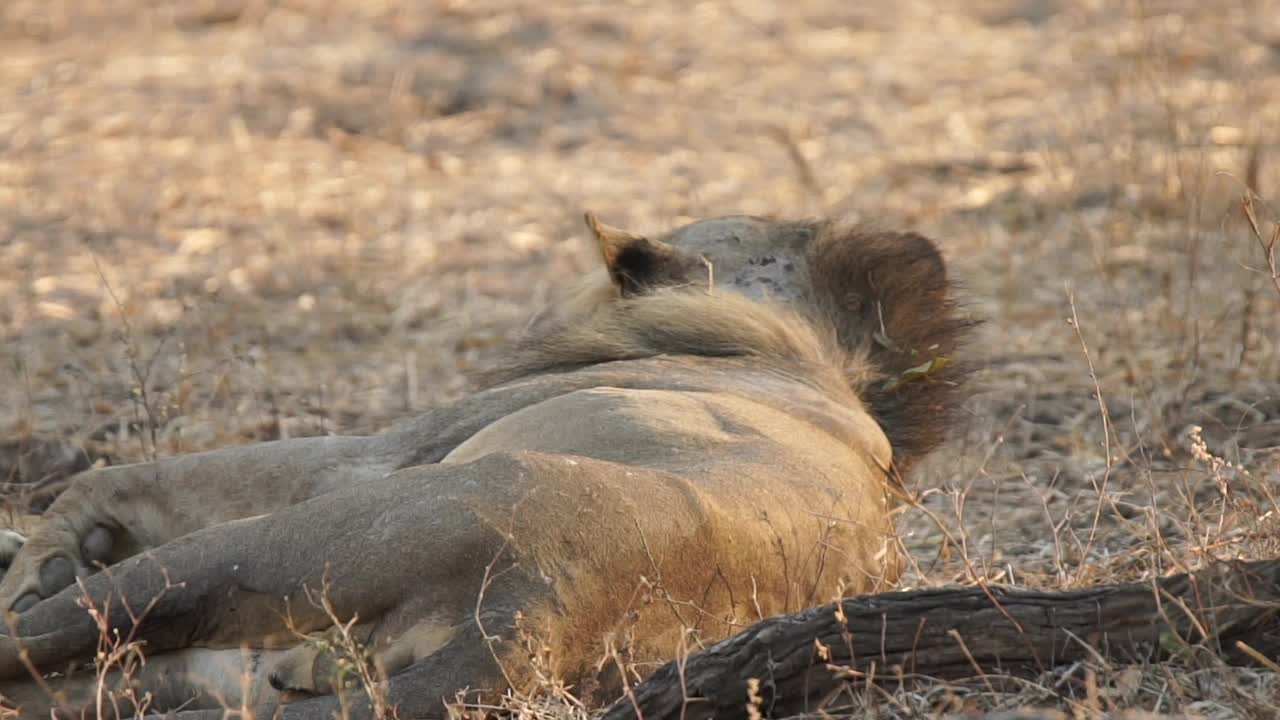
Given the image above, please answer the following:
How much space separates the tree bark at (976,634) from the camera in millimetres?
3109

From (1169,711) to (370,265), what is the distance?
5875mm

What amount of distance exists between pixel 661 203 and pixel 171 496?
5.24 m

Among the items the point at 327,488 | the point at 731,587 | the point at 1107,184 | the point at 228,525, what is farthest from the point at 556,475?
the point at 1107,184

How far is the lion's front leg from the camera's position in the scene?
436 centimetres

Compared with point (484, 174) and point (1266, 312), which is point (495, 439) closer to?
point (1266, 312)

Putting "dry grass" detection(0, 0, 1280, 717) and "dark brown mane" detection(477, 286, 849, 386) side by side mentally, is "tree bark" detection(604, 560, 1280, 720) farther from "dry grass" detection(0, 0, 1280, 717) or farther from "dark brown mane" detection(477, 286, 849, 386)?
"dark brown mane" detection(477, 286, 849, 386)

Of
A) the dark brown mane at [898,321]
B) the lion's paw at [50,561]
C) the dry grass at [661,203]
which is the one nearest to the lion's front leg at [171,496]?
the lion's paw at [50,561]

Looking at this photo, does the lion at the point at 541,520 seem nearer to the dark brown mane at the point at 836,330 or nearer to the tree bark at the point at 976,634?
the dark brown mane at the point at 836,330

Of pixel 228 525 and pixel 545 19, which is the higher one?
pixel 228 525

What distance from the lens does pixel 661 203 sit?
30.9 ft

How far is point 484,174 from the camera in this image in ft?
32.4

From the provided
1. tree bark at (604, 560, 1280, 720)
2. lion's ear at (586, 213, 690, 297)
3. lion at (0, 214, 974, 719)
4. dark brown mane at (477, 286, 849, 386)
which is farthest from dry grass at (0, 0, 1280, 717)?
lion's ear at (586, 213, 690, 297)

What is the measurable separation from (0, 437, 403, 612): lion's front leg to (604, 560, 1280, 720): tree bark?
1.48 m

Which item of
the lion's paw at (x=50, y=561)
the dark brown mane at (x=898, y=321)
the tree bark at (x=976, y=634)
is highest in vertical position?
the tree bark at (x=976, y=634)
